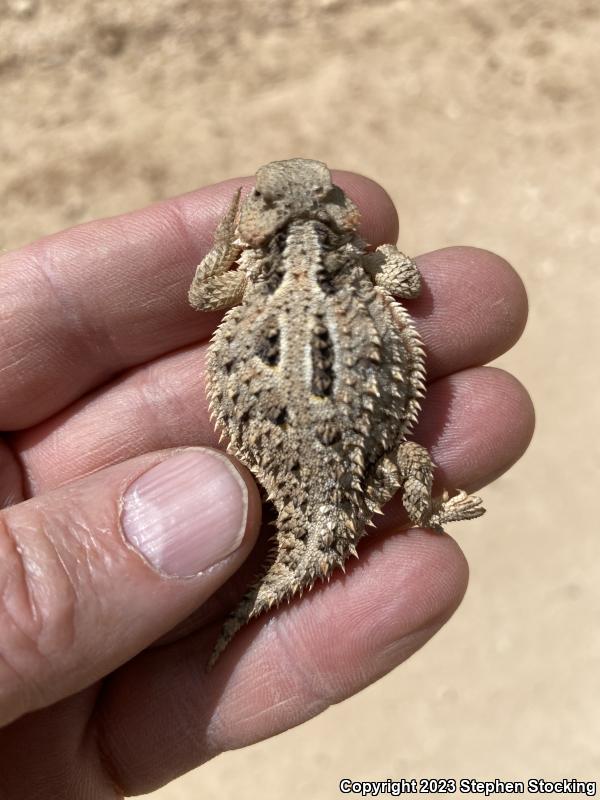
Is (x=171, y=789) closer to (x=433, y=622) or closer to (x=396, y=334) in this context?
(x=433, y=622)

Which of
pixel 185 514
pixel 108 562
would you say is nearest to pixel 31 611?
pixel 108 562

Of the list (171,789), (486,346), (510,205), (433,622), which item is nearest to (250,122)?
(510,205)

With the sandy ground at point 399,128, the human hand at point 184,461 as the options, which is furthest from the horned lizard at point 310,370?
the sandy ground at point 399,128

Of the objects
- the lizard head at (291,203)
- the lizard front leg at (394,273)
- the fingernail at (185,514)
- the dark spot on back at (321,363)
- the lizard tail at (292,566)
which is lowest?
the lizard tail at (292,566)

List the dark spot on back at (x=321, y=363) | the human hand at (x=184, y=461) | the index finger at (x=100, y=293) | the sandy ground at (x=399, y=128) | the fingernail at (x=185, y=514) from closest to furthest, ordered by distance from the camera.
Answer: the fingernail at (x=185, y=514) → the dark spot on back at (x=321, y=363) → the human hand at (x=184, y=461) → the index finger at (x=100, y=293) → the sandy ground at (x=399, y=128)

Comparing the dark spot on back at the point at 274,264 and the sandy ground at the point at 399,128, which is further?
the sandy ground at the point at 399,128

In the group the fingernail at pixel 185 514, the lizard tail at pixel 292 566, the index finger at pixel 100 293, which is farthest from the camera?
the index finger at pixel 100 293

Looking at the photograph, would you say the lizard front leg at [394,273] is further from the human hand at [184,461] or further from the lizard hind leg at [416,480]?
the lizard hind leg at [416,480]
